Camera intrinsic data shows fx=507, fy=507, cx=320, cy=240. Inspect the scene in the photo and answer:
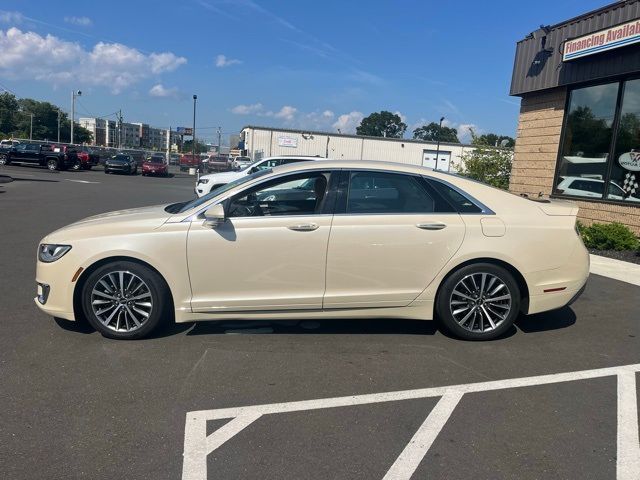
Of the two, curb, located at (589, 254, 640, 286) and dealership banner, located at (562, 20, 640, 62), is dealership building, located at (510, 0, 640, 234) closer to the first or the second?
dealership banner, located at (562, 20, 640, 62)

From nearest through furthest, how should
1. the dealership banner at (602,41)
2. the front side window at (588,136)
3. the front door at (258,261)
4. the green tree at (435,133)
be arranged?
the front door at (258,261)
the dealership banner at (602,41)
the front side window at (588,136)
the green tree at (435,133)

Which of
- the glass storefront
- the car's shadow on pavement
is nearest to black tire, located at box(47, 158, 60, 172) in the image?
the glass storefront

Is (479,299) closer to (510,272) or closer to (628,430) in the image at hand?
(510,272)

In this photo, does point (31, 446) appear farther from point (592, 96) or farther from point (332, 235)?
point (592, 96)

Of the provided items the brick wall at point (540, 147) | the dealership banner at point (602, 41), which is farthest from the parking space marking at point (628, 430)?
Answer: the dealership banner at point (602, 41)

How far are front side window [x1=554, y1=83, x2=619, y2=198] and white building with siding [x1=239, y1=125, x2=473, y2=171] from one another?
152 ft

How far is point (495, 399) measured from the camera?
11.8 ft

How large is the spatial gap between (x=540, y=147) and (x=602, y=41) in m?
2.97

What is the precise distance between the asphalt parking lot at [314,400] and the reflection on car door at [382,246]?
19.6 inches

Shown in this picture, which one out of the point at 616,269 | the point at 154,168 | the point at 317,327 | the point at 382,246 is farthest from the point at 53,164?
the point at 382,246

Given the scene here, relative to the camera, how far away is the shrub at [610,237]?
31.3 feet

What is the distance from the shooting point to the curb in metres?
7.51

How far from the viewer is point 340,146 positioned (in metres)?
61.2

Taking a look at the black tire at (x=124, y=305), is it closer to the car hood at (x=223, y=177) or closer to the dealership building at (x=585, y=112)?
the dealership building at (x=585, y=112)
